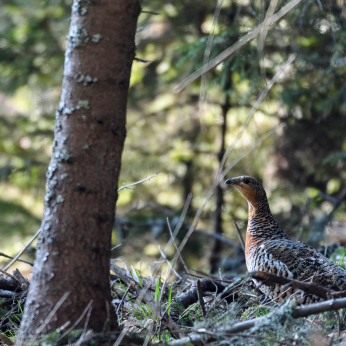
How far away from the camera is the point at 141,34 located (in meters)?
7.85

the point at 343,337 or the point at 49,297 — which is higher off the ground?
the point at 49,297

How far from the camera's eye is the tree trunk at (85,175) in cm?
204

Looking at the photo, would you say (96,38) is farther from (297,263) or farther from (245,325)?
(297,263)

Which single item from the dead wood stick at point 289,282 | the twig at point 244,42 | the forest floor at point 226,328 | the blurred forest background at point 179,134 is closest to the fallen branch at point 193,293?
the forest floor at point 226,328

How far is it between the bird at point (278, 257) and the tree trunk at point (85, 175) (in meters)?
1.17

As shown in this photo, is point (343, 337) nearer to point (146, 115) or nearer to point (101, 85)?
→ point (101, 85)

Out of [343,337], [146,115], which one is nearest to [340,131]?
[146,115]

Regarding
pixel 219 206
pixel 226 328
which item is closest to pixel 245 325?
pixel 226 328

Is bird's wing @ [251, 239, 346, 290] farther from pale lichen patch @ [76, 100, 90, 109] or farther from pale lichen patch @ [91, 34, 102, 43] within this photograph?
pale lichen patch @ [91, 34, 102, 43]

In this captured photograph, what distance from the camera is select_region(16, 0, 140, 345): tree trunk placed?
2045mm

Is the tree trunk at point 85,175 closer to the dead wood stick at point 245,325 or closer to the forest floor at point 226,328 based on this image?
the forest floor at point 226,328

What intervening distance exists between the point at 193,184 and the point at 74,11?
5997 mm

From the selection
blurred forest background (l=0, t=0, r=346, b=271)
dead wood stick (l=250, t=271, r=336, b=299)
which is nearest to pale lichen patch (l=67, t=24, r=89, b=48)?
dead wood stick (l=250, t=271, r=336, b=299)

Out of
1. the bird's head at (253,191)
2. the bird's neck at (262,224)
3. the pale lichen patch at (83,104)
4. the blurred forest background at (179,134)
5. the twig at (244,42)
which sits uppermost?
the blurred forest background at (179,134)
